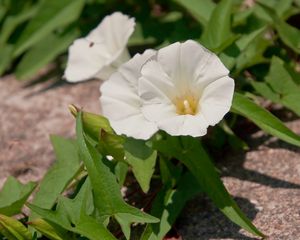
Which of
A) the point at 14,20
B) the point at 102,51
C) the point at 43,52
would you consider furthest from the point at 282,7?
the point at 14,20

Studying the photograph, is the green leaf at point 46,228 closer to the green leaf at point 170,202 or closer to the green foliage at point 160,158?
the green foliage at point 160,158

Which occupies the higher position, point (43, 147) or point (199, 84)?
point (199, 84)

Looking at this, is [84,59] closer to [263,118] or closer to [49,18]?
[49,18]

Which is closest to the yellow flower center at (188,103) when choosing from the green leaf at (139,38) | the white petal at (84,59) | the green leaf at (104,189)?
the green leaf at (104,189)

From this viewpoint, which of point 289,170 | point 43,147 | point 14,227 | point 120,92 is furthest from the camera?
point 43,147

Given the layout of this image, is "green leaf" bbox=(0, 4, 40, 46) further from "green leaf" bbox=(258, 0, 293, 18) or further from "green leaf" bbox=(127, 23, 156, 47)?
"green leaf" bbox=(258, 0, 293, 18)

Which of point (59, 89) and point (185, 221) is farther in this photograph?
point (59, 89)

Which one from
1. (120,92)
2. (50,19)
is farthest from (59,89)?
(120,92)

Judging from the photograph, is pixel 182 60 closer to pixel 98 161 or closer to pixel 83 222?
pixel 98 161
